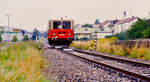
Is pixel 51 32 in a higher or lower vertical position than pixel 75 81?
higher

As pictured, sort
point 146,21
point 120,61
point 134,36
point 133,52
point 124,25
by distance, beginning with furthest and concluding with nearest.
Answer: point 124,25 < point 146,21 < point 134,36 < point 133,52 < point 120,61

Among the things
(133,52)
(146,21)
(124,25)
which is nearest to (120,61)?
(133,52)

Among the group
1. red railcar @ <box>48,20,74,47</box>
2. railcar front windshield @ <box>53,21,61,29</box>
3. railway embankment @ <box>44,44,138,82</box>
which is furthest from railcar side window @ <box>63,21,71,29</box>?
railway embankment @ <box>44,44,138,82</box>

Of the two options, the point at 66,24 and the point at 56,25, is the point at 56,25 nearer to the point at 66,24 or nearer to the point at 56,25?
the point at 56,25

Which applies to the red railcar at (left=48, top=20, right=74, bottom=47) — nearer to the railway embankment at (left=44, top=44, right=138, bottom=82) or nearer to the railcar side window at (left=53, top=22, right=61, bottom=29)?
the railcar side window at (left=53, top=22, right=61, bottom=29)

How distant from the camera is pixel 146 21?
53.2 m

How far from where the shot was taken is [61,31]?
2381cm

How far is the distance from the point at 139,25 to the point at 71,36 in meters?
29.9

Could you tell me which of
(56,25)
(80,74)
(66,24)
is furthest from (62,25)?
(80,74)

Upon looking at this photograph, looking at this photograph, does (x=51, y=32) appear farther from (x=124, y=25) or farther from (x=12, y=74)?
(x=124, y=25)

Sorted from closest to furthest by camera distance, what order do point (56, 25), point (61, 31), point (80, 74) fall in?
point (80, 74), point (61, 31), point (56, 25)

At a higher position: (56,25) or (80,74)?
(56,25)

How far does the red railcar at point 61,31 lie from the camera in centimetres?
2377

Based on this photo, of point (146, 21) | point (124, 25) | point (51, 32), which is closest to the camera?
point (51, 32)
